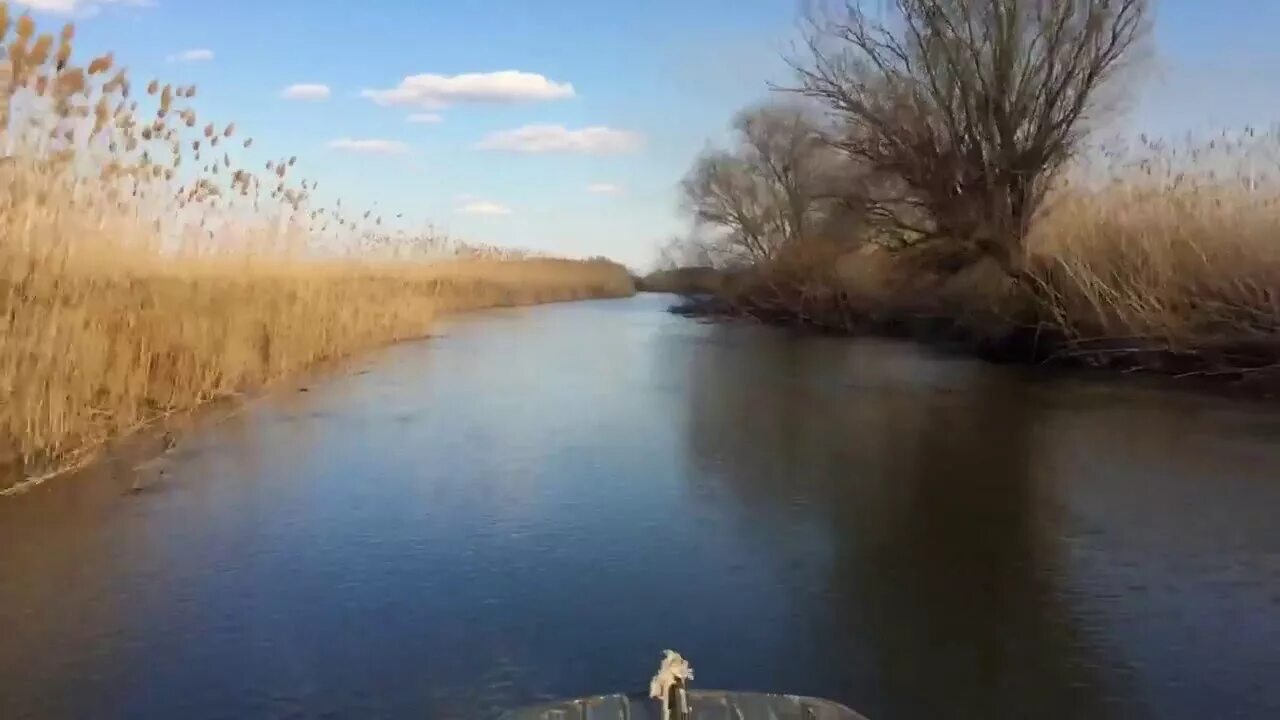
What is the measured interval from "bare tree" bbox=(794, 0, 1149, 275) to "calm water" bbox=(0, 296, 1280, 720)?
6818 mm

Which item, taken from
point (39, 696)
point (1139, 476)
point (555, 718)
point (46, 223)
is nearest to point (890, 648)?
point (555, 718)

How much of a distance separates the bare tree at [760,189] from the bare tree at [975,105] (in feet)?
23.1

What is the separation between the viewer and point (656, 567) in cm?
344

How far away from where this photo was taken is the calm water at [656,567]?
98.8 inches

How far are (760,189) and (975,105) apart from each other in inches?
509

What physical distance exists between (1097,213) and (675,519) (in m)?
7.48

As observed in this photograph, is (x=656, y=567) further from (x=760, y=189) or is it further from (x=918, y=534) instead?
(x=760, y=189)

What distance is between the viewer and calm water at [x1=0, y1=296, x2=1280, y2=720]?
251cm

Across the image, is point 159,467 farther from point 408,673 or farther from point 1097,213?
point 1097,213

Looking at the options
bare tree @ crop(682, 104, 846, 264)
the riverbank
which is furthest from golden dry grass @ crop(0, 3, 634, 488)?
bare tree @ crop(682, 104, 846, 264)

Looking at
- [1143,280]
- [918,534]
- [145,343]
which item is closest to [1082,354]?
[1143,280]

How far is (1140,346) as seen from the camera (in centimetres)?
931

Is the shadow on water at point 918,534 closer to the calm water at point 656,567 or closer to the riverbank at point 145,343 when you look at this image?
the calm water at point 656,567

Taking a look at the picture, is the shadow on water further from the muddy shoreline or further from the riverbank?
the riverbank
